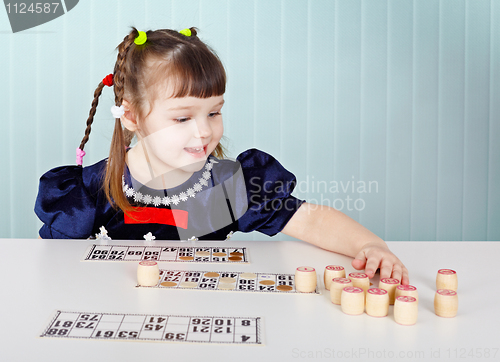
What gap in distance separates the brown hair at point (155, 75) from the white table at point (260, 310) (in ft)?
1.26

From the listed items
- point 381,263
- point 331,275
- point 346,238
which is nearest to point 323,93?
point 346,238

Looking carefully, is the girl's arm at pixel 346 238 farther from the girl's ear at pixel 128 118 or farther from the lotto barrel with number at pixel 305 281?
the girl's ear at pixel 128 118

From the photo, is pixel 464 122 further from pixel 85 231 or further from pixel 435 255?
pixel 85 231

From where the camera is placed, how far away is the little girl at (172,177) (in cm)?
119

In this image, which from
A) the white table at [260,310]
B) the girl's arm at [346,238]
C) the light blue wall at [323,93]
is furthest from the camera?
the light blue wall at [323,93]

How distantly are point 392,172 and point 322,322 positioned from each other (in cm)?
199

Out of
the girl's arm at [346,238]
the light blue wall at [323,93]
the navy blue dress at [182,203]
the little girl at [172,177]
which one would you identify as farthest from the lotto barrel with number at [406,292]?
the light blue wall at [323,93]

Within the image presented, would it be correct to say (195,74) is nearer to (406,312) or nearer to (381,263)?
(381,263)

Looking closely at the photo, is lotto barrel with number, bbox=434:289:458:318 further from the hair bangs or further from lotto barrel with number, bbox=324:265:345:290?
the hair bangs

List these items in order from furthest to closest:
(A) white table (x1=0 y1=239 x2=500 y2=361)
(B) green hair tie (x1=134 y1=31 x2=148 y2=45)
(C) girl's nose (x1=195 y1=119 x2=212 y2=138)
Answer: (B) green hair tie (x1=134 y1=31 x2=148 y2=45), (C) girl's nose (x1=195 y1=119 x2=212 y2=138), (A) white table (x1=0 y1=239 x2=500 y2=361)

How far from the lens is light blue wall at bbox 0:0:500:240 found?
2.39 m

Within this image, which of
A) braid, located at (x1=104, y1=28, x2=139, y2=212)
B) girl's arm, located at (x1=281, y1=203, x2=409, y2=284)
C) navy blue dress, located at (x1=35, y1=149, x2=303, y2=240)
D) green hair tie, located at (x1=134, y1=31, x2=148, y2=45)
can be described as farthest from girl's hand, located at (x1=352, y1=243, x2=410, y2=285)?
green hair tie, located at (x1=134, y1=31, x2=148, y2=45)

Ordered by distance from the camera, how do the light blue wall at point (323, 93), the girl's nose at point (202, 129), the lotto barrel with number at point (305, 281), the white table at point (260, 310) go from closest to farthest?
the white table at point (260, 310) → the lotto barrel with number at point (305, 281) → the girl's nose at point (202, 129) → the light blue wall at point (323, 93)

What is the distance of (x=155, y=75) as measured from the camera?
48.4 inches
